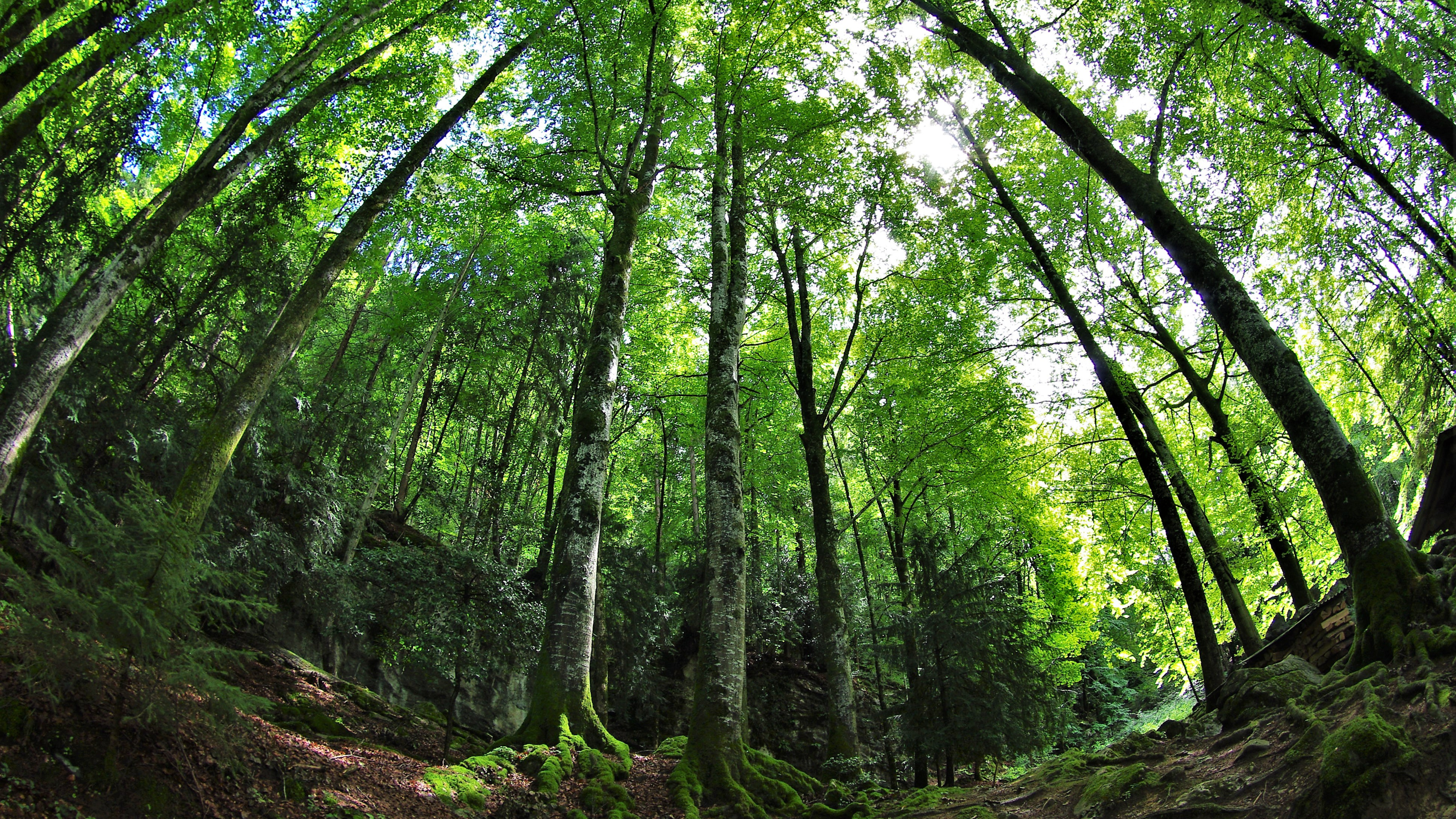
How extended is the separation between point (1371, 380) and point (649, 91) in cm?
1457

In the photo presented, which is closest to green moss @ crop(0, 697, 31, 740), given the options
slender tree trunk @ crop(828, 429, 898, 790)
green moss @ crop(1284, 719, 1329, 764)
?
green moss @ crop(1284, 719, 1329, 764)

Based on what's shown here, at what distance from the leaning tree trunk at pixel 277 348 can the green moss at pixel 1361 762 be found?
721cm

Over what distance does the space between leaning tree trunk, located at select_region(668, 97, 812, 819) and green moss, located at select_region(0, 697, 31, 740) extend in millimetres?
4580

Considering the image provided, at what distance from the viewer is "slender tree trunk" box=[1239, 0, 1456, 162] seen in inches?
244

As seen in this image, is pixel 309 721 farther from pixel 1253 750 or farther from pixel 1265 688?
pixel 1265 688

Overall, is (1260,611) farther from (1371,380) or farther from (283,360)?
(283,360)

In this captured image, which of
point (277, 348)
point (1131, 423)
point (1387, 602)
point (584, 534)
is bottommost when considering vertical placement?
point (1387, 602)

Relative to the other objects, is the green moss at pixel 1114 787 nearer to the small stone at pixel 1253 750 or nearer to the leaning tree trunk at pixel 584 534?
the small stone at pixel 1253 750

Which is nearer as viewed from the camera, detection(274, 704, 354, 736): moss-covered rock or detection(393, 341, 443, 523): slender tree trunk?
detection(274, 704, 354, 736): moss-covered rock

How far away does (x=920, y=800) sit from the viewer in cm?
726

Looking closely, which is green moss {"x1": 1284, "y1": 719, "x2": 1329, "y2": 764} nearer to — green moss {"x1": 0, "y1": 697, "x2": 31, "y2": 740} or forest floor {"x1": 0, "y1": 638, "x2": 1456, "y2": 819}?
forest floor {"x1": 0, "y1": 638, "x2": 1456, "y2": 819}

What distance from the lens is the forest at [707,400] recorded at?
4.32m

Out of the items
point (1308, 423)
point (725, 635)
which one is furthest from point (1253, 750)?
point (725, 635)

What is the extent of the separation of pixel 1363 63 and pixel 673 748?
426 inches
